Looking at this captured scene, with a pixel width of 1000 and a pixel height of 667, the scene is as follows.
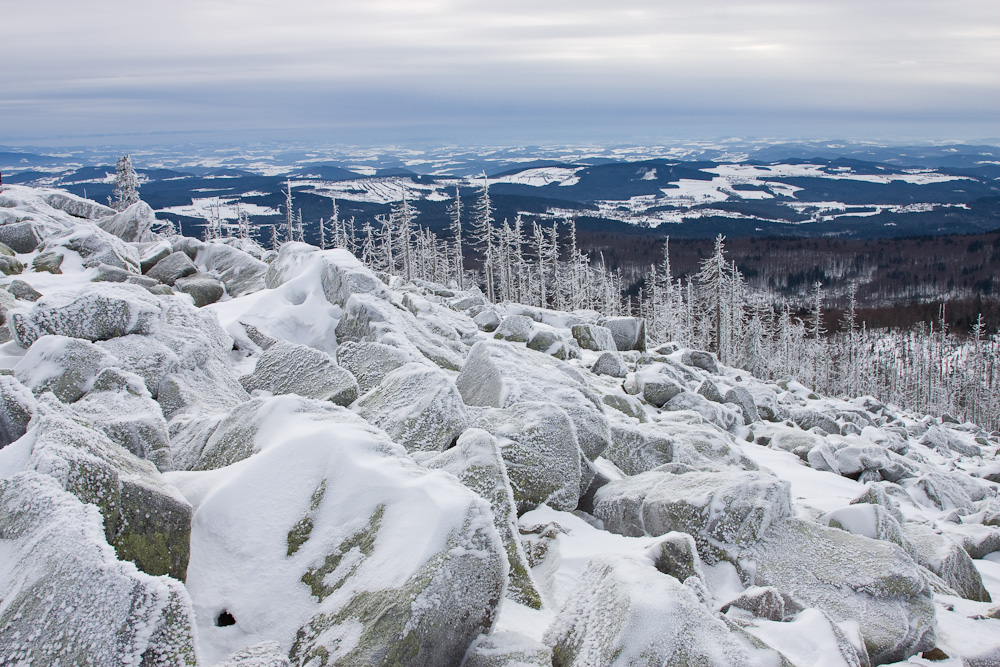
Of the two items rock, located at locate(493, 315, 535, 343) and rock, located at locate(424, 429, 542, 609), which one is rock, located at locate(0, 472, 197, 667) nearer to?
rock, located at locate(424, 429, 542, 609)

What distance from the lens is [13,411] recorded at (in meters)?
6.20

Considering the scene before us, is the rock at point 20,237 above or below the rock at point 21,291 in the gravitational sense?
above

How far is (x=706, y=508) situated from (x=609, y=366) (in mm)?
14487

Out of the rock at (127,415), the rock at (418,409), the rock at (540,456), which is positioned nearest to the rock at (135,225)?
the rock at (127,415)

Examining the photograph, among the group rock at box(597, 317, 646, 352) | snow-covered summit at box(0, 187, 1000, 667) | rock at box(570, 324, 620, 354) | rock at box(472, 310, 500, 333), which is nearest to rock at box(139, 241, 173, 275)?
snow-covered summit at box(0, 187, 1000, 667)

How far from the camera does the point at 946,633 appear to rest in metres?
7.04

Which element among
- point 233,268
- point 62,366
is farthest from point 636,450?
point 233,268

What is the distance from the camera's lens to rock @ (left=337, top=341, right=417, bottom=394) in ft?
35.8

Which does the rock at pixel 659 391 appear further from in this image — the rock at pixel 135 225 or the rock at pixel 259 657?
the rock at pixel 135 225

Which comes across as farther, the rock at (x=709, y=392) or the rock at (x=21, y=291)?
→ the rock at (x=709, y=392)

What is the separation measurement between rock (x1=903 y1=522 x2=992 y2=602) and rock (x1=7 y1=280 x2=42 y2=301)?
18.7 m

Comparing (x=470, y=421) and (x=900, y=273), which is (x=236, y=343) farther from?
(x=900, y=273)

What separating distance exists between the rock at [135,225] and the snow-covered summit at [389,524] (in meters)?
13.5

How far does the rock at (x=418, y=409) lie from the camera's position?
305 inches
